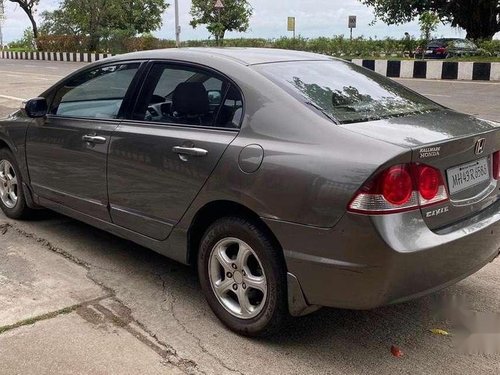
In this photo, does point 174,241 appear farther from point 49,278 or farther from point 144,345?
point 49,278

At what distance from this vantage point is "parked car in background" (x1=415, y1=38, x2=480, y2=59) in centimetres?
2330

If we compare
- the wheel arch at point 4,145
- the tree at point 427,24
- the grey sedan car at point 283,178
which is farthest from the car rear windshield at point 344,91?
the tree at point 427,24

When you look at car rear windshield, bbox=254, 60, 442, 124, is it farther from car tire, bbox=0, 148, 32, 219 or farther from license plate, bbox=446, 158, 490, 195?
car tire, bbox=0, 148, 32, 219

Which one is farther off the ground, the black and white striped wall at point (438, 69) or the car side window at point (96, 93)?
the black and white striped wall at point (438, 69)

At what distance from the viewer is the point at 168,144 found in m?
3.32

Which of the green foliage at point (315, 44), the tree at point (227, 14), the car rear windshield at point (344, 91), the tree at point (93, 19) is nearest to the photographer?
the car rear windshield at point (344, 91)

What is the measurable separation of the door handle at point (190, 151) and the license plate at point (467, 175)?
1252 mm

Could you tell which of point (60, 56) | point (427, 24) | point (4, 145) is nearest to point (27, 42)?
point (60, 56)

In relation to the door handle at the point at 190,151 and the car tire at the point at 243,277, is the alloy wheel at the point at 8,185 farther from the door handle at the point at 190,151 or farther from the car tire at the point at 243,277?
the car tire at the point at 243,277

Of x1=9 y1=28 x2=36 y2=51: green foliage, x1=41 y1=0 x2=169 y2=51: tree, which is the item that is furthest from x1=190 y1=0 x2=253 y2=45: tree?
x1=9 y1=28 x2=36 y2=51: green foliage

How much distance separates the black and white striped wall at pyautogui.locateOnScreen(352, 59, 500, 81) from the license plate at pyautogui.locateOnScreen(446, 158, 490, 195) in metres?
15.2

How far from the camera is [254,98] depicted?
10.0 feet

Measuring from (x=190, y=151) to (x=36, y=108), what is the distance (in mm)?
1833

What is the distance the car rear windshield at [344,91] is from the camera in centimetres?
305
